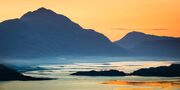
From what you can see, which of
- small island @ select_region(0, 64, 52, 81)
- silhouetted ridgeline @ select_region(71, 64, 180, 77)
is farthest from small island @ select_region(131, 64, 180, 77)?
small island @ select_region(0, 64, 52, 81)

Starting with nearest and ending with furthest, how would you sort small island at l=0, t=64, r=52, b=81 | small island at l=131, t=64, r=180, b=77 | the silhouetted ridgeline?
small island at l=0, t=64, r=52, b=81, small island at l=131, t=64, r=180, b=77, the silhouetted ridgeline

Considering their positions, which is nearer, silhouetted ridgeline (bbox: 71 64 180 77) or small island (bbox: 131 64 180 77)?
small island (bbox: 131 64 180 77)

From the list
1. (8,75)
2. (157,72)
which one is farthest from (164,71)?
(8,75)

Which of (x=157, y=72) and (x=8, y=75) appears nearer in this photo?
(x=8, y=75)

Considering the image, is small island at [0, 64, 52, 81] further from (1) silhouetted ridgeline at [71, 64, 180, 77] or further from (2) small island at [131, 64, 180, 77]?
(2) small island at [131, 64, 180, 77]

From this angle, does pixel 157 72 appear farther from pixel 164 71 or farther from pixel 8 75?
pixel 8 75

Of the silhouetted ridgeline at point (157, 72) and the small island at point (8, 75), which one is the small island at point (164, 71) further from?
the small island at point (8, 75)

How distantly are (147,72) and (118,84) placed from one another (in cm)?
1881

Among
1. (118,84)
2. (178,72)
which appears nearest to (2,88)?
(118,84)

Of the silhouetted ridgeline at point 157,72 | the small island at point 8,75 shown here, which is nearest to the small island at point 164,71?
the silhouetted ridgeline at point 157,72

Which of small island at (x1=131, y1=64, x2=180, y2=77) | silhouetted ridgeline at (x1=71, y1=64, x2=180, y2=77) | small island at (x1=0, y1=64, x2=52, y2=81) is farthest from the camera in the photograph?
silhouetted ridgeline at (x1=71, y1=64, x2=180, y2=77)

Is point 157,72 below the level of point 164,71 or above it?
below

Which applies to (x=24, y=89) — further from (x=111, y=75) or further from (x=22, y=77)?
(x=111, y=75)

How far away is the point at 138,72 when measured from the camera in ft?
303
